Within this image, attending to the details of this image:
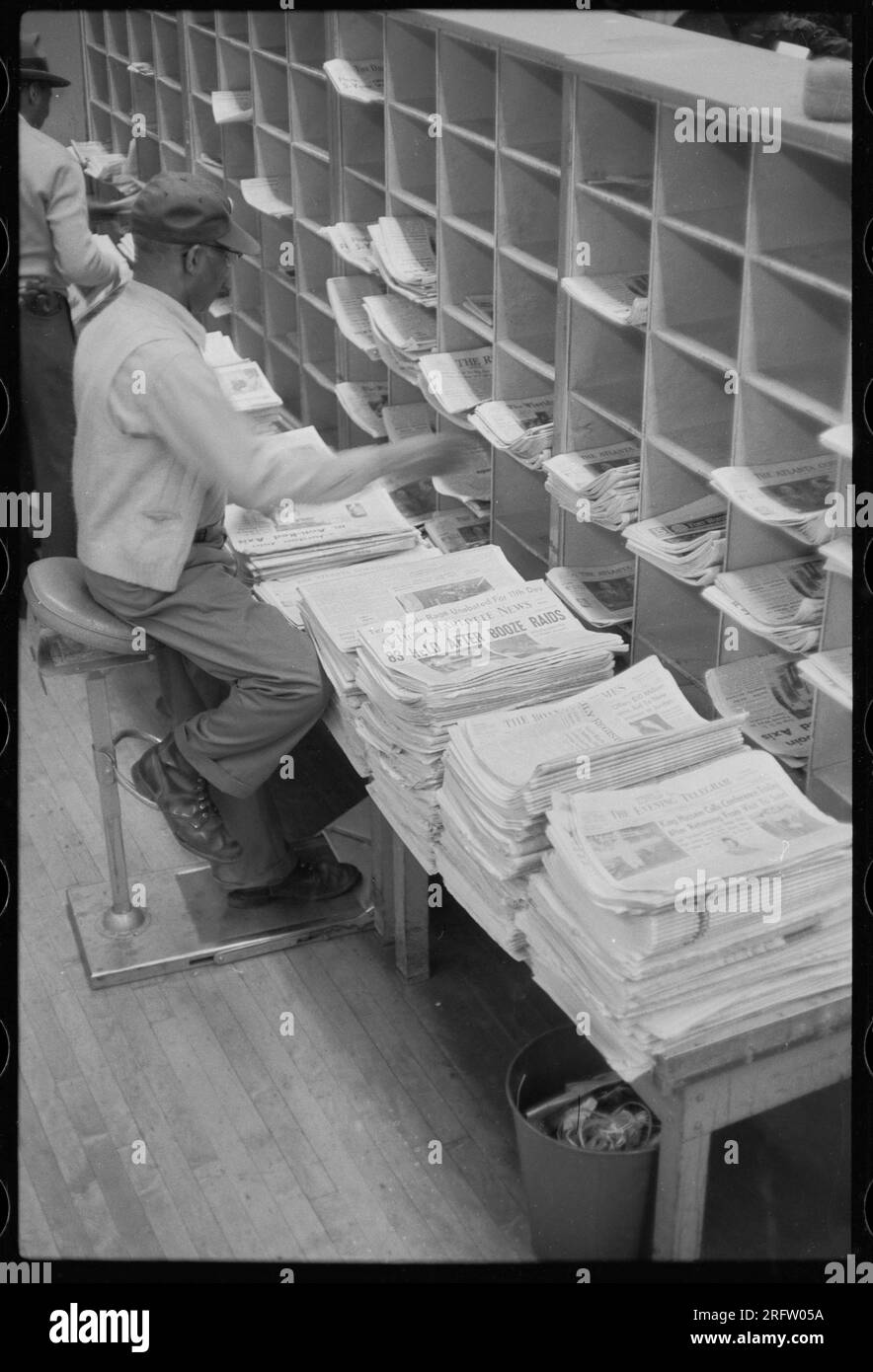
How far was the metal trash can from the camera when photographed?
2.69m

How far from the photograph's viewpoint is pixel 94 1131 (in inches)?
128

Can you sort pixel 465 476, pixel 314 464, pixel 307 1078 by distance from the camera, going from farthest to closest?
1. pixel 465 476
2. pixel 307 1078
3. pixel 314 464

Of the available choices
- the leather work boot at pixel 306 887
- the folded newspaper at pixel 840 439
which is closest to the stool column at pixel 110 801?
the leather work boot at pixel 306 887

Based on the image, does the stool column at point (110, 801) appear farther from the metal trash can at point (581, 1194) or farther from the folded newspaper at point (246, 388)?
the folded newspaper at point (246, 388)

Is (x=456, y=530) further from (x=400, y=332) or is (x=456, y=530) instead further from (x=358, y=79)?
(x=358, y=79)

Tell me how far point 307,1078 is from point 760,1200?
96 cm

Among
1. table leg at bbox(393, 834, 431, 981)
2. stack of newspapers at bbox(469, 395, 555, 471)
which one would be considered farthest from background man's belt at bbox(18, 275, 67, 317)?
→ table leg at bbox(393, 834, 431, 981)

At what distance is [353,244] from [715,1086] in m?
3.35

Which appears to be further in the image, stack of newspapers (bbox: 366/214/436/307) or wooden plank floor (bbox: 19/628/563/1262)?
stack of newspapers (bbox: 366/214/436/307)

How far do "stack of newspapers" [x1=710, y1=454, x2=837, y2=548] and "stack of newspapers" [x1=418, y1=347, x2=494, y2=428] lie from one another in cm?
129

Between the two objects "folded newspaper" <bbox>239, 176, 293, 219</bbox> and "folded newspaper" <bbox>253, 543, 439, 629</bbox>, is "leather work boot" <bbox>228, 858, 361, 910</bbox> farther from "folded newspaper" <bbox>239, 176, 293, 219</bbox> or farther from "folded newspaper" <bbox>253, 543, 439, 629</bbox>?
"folded newspaper" <bbox>239, 176, 293, 219</bbox>

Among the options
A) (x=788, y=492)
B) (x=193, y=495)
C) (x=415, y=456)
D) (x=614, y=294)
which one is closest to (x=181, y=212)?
(x=193, y=495)
